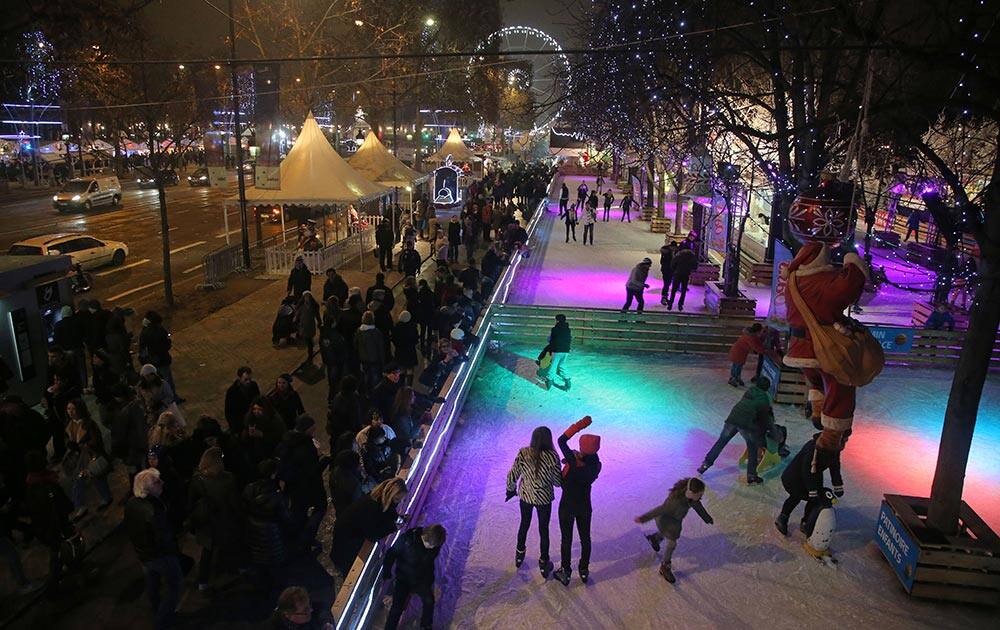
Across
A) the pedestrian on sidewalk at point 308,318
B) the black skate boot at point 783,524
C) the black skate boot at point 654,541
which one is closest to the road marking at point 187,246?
the pedestrian on sidewalk at point 308,318

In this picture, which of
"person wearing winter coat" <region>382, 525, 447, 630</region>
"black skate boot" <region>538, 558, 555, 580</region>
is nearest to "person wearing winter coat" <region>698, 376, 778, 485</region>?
"black skate boot" <region>538, 558, 555, 580</region>

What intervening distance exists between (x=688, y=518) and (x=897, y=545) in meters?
1.93

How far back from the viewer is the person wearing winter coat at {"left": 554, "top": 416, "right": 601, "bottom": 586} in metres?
5.62

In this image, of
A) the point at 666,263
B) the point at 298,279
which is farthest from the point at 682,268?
the point at 298,279

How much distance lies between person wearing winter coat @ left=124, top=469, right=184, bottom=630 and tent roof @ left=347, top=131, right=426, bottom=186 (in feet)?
65.6

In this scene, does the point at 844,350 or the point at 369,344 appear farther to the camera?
the point at 369,344

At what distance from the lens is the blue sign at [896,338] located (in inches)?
476

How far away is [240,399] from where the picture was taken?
7305mm

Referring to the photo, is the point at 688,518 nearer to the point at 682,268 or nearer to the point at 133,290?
the point at 682,268

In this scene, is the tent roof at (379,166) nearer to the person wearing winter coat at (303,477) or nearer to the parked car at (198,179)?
the person wearing winter coat at (303,477)

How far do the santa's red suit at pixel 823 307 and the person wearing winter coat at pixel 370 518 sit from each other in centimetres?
337

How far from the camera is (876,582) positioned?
6141 mm

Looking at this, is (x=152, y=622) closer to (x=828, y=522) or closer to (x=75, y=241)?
(x=828, y=522)

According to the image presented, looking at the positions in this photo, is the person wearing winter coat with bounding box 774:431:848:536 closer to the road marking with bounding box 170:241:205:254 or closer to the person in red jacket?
the person in red jacket
